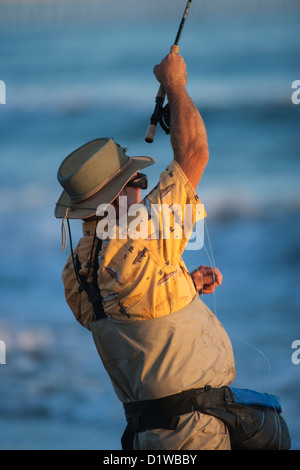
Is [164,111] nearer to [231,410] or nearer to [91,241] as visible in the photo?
[91,241]

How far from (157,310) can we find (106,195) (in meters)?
0.43

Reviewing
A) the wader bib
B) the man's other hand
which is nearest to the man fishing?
the wader bib

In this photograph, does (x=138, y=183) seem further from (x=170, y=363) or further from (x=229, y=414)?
(x=229, y=414)

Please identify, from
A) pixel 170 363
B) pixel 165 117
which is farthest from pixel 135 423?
pixel 165 117

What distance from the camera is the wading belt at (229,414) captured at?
8.02 feet

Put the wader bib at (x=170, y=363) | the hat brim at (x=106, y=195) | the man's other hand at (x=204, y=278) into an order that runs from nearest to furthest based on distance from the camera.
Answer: the wader bib at (x=170, y=363), the hat brim at (x=106, y=195), the man's other hand at (x=204, y=278)

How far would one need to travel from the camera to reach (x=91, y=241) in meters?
2.56

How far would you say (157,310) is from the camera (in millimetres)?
2451

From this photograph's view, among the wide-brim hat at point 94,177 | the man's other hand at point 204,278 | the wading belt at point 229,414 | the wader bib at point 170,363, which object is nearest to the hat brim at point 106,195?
the wide-brim hat at point 94,177

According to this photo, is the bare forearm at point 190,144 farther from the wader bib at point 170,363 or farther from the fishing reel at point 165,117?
the wader bib at point 170,363

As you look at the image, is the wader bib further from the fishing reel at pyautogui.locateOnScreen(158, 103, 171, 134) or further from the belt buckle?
the fishing reel at pyautogui.locateOnScreen(158, 103, 171, 134)

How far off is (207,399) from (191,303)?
32cm
